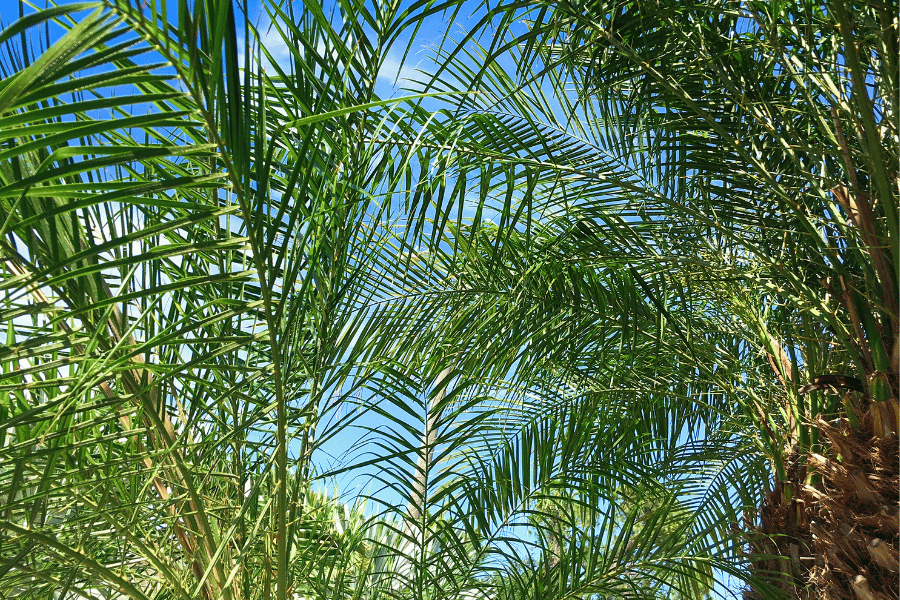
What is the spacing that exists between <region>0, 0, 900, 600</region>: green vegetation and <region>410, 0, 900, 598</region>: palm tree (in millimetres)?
19

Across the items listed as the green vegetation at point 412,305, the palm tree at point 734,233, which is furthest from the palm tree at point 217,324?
the palm tree at point 734,233

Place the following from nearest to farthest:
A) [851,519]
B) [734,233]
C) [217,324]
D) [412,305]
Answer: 1. [217,324]
2. [851,519]
3. [412,305]
4. [734,233]

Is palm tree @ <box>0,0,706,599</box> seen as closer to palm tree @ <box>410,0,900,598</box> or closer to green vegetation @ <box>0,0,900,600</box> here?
green vegetation @ <box>0,0,900,600</box>

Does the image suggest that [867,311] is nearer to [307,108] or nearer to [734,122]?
[734,122]

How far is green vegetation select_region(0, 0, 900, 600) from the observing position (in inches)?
43.1

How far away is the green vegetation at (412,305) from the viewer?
1.09 metres

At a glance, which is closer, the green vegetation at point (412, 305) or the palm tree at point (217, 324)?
the palm tree at point (217, 324)

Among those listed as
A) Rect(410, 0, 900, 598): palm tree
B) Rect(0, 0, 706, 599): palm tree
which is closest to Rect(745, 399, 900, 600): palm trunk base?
Rect(410, 0, 900, 598): palm tree

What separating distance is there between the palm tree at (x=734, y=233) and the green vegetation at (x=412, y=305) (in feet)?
0.06

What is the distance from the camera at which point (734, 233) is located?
2.65 m

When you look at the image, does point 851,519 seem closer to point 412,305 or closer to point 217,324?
point 412,305

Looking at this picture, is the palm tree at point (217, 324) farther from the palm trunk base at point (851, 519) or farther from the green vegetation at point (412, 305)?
the palm trunk base at point (851, 519)

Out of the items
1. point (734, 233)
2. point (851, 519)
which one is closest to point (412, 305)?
point (734, 233)

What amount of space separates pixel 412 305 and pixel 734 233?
1253 mm
